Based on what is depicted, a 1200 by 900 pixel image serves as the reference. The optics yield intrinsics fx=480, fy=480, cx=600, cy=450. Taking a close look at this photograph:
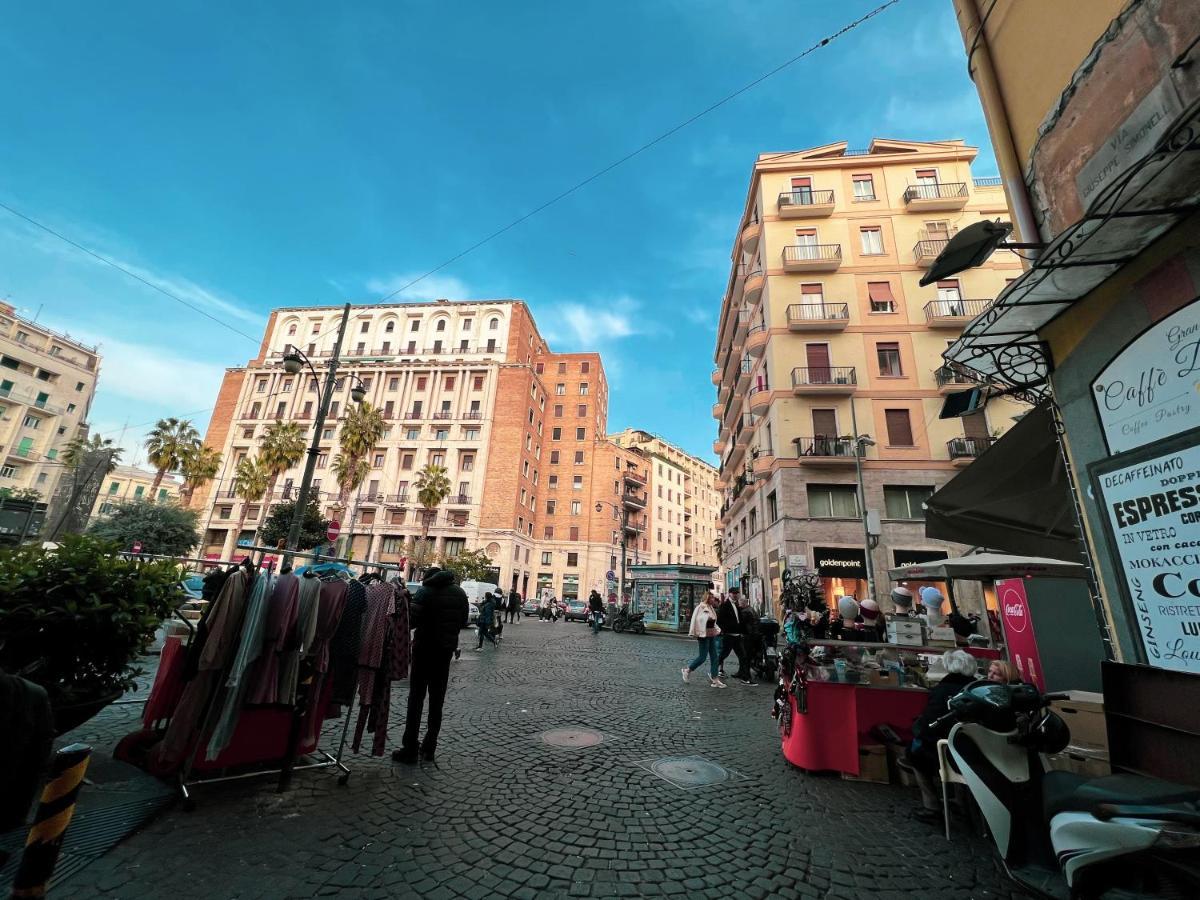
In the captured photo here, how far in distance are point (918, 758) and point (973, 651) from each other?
3.09 m

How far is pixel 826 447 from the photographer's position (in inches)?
853

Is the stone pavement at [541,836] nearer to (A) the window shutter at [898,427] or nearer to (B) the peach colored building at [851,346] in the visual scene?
(B) the peach colored building at [851,346]

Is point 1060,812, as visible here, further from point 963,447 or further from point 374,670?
point 963,447

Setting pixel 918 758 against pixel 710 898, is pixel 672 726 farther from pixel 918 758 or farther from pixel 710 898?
pixel 710 898

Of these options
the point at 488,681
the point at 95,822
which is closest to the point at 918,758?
the point at 95,822

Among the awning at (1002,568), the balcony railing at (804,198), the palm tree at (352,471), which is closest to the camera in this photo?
the awning at (1002,568)

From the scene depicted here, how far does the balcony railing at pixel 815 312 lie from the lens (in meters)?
23.4

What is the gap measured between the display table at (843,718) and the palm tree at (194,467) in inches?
1821

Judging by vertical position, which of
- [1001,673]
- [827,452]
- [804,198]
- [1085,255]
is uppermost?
[804,198]

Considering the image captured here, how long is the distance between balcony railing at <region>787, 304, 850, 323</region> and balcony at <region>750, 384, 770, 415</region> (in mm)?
3639

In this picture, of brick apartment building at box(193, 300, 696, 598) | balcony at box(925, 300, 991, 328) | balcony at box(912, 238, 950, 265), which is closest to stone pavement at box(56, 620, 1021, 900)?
balcony at box(925, 300, 991, 328)

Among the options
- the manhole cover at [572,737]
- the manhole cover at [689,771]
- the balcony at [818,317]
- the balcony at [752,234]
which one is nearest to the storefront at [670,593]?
the balcony at [818,317]

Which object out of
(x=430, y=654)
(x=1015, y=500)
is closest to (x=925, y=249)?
(x=1015, y=500)

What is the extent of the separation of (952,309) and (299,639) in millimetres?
27974
